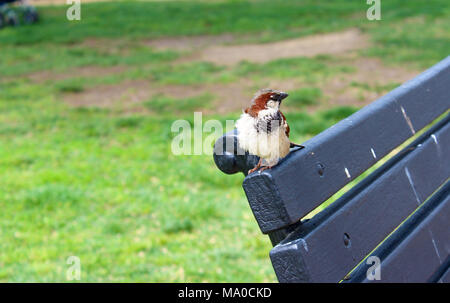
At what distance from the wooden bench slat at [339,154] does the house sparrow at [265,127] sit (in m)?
0.04

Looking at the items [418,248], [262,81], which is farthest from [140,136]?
[418,248]

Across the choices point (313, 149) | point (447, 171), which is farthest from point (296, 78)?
point (313, 149)

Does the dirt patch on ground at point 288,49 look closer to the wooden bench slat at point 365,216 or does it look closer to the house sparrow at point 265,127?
the wooden bench slat at point 365,216

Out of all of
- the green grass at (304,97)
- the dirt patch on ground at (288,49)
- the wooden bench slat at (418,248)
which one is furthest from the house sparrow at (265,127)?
the dirt patch on ground at (288,49)

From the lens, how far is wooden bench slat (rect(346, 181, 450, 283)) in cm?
145

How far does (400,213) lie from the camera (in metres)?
1.58

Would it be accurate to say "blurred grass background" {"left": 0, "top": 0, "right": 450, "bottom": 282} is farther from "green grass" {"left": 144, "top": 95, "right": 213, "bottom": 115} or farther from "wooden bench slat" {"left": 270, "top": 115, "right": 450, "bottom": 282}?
"wooden bench slat" {"left": 270, "top": 115, "right": 450, "bottom": 282}

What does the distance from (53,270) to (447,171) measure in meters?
2.68

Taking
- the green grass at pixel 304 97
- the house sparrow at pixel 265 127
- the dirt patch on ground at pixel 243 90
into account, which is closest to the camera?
the house sparrow at pixel 265 127

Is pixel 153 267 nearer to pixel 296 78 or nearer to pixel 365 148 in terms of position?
pixel 365 148

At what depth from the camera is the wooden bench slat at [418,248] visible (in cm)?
145

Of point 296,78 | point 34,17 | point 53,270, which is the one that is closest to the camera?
point 53,270

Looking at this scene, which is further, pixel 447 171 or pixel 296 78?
pixel 296 78

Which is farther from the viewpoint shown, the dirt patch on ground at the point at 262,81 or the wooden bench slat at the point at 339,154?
the dirt patch on ground at the point at 262,81
